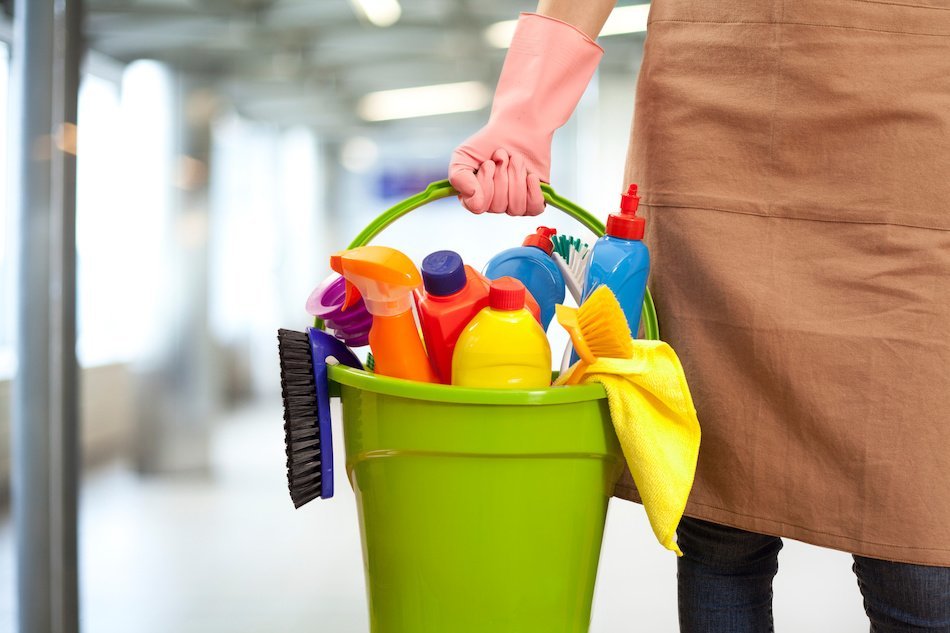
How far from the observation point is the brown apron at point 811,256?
2.22 ft

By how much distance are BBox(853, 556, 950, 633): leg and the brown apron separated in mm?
20

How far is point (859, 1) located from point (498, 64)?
7.18 feet

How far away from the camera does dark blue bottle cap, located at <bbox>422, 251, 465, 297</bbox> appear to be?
642 millimetres

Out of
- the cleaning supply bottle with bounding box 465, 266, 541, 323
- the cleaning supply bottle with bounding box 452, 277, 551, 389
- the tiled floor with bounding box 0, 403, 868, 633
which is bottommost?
the tiled floor with bounding box 0, 403, 868, 633

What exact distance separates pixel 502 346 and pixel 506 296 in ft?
0.12

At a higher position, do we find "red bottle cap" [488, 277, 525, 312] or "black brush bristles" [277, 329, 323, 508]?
"red bottle cap" [488, 277, 525, 312]

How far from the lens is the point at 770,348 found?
0.72m

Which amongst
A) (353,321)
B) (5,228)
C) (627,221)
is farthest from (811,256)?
(5,228)

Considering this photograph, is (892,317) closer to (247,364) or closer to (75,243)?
(75,243)

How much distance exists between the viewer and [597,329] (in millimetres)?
637

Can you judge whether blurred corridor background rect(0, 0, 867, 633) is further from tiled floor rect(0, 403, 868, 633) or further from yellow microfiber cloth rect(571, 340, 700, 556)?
yellow microfiber cloth rect(571, 340, 700, 556)

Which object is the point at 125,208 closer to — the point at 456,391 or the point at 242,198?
the point at 242,198

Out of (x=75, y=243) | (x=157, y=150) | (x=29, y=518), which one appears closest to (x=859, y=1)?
(x=75, y=243)

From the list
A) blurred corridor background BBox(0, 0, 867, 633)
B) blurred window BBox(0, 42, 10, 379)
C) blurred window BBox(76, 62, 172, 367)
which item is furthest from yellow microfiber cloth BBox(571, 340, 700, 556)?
blurred window BBox(76, 62, 172, 367)
